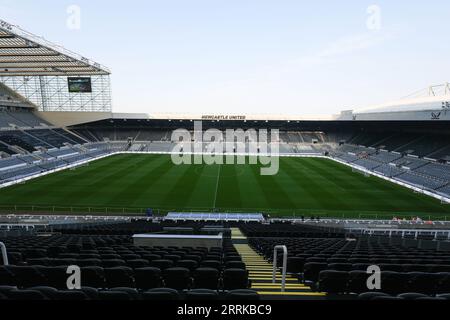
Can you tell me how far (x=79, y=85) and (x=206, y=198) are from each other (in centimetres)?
4511

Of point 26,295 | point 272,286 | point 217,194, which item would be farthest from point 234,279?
point 217,194

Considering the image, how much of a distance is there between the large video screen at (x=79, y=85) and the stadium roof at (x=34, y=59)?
113 cm

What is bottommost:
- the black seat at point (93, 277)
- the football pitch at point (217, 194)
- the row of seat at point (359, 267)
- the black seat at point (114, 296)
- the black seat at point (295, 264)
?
the football pitch at point (217, 194)

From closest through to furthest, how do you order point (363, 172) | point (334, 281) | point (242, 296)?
point (242, 296) → point (334, 281) → point (363, 172)

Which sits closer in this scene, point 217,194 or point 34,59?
point 217,194

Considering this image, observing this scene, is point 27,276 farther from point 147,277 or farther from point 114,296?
point 114,296

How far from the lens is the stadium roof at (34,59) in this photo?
3731 centimetres

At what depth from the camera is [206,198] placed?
96.7ft

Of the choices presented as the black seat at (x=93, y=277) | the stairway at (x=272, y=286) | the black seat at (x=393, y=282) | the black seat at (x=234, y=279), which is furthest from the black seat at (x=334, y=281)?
the black seat at (x=93, y=277)

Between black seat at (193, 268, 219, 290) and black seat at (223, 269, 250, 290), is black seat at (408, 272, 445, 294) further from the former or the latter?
black seat at (193, 268, 219, 290)

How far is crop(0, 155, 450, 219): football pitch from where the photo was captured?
26.3 m

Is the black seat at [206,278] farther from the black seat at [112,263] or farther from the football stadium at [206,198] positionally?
the black seat at [112,263]

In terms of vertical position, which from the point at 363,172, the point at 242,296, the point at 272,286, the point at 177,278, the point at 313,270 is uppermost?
the point at 242,296
